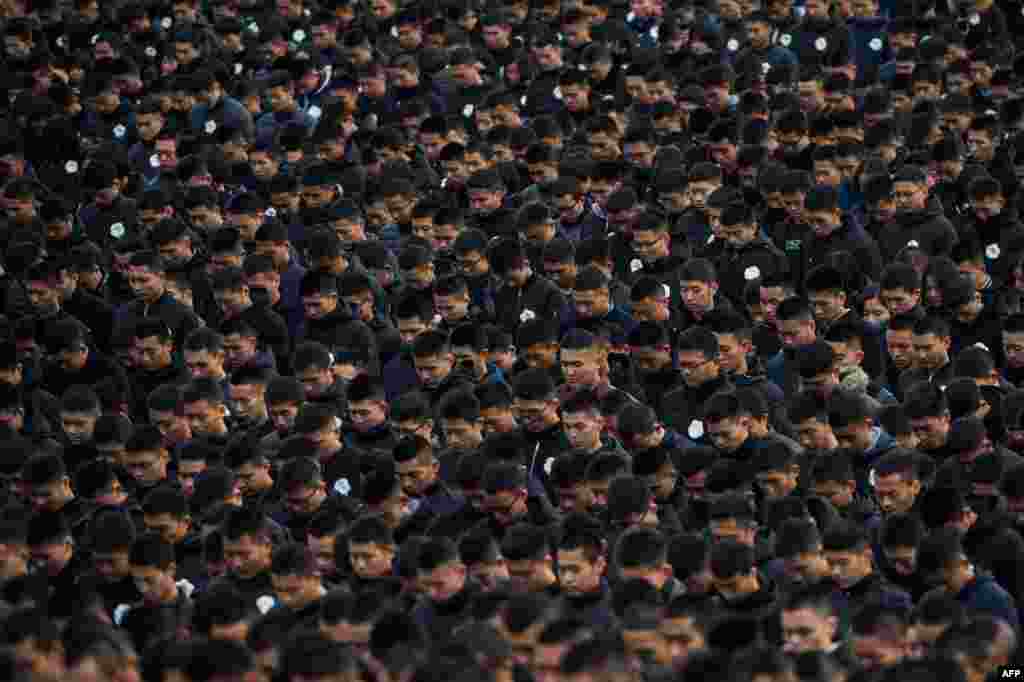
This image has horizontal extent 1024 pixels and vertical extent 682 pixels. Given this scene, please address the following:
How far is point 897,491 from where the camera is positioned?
214 inches

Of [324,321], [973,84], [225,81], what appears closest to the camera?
[324,321]

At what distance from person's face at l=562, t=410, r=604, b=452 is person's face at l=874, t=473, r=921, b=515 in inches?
40.4

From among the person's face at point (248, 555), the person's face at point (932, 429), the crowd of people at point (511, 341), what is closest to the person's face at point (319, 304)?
the crowd of people at point (511, 341)

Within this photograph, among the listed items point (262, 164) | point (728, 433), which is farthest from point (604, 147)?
point (728, 433)

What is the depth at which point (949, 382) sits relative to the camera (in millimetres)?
6059

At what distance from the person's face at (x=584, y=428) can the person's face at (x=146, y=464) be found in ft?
4.96

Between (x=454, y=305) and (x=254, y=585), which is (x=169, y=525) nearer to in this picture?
(x=254, y=585)

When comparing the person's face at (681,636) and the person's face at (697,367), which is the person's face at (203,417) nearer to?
the person's face at (697,367)

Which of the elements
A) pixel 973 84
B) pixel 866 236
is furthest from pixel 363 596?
pixel 973 84

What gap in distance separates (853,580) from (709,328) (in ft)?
4.90

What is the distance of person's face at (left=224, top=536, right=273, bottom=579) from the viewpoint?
5.41 metres

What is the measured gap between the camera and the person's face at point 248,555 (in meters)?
5.41

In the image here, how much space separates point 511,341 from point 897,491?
1.78 metres

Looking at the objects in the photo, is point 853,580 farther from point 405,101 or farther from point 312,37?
point 312,37
